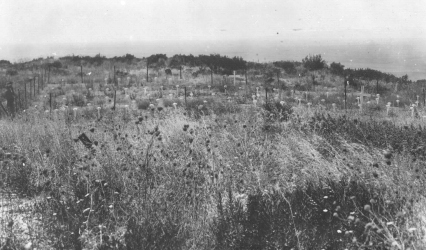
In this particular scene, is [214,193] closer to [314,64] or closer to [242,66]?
[242,66]

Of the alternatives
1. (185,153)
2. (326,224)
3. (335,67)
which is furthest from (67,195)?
(335,67)

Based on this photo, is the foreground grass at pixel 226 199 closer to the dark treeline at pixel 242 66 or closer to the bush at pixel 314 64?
the dark treeline at pixel 242 66

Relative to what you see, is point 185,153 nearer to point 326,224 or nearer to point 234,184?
point 234,184

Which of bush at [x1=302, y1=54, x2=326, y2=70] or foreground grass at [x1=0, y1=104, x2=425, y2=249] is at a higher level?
bush at [x1=302, y1=54, x2=326, y2=70]

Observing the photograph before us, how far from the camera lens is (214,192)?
16.3ft

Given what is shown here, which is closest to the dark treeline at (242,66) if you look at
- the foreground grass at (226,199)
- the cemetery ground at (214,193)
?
the cemetery ground at (214,193)

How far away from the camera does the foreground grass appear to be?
379cm

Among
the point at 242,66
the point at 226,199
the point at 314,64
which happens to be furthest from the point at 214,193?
the point at 314,64

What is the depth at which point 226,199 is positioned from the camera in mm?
4949

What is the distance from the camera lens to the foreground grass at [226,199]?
3.79m

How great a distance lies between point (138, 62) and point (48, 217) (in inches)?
1096

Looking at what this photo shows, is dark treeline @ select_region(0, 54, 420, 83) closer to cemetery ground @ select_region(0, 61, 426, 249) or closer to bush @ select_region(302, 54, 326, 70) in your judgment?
bush @ select_region(302, 54, 326, 70)

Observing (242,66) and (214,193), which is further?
(242,66)

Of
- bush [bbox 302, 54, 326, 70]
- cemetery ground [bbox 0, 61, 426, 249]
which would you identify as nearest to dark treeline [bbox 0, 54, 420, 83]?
bush [bbox 302, 54, 326, 70]
